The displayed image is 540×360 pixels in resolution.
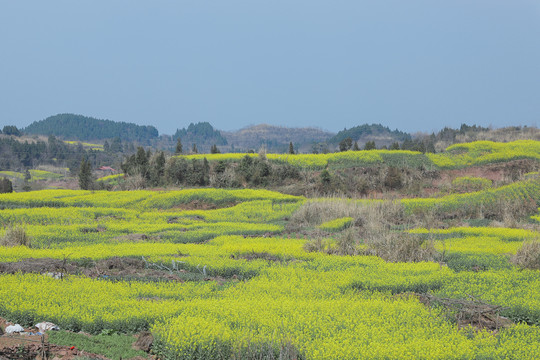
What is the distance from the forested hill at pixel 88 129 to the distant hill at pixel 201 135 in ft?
36.1

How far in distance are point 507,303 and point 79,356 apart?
795 cm

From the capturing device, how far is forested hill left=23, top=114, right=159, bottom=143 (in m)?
125

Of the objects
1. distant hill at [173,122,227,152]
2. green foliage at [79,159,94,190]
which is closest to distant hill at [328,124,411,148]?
distant hill at [173,122,227,152]

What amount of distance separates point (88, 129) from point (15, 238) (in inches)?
4738

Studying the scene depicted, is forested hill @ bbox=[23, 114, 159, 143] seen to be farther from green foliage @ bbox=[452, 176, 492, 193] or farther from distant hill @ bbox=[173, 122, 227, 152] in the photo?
green foliage @ bbox=[452, 176, 492, 193]

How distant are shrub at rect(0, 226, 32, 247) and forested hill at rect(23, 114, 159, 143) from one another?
372 ft

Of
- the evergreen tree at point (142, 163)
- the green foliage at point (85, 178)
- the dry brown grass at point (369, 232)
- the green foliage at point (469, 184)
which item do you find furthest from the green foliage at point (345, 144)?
the dry brown grass at point (369, 232)

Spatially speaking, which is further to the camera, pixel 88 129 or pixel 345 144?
pixel 88 129

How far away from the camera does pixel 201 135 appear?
12331 cm

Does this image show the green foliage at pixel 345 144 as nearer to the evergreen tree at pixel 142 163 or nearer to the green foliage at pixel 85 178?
the evergreen tree at pixel 142 163

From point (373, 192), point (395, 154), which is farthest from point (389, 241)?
point (395, 154)

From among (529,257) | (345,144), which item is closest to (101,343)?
(529,257)

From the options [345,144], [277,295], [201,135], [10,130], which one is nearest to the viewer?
[277,295]

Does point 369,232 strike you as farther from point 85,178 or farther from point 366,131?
point 366,131
